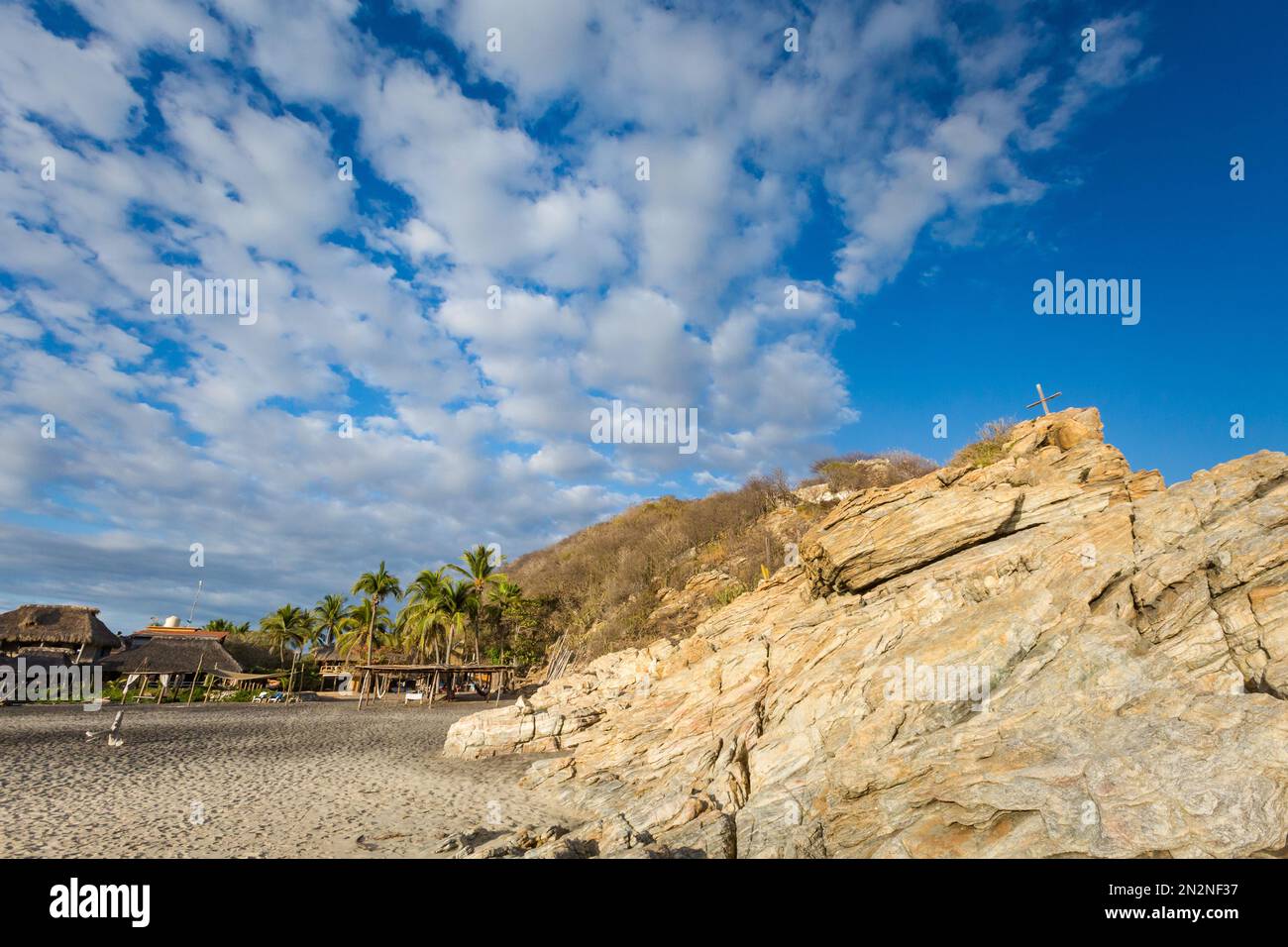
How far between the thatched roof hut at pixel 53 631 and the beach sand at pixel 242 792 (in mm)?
26617

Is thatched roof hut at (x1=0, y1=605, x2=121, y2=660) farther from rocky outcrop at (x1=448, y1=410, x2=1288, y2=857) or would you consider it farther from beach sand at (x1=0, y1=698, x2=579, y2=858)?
rocky outcrop at (x1=448, y1=410, x2=1288, y2=857)

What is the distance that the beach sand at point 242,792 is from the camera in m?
13.0

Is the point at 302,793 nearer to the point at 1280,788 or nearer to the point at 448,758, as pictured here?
the point at 448,758

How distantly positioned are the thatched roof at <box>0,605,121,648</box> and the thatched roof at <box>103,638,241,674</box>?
689 cm

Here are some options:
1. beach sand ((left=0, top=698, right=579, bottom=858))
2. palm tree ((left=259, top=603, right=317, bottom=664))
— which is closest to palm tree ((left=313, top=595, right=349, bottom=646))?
palm tree ((left=259, top=603, right=317, bottom=664))

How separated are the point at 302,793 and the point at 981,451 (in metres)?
25.4

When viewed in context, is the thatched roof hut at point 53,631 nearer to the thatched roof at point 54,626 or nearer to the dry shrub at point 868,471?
the thatched roof at point 54,626

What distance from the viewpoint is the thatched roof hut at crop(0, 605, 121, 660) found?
1895 inches

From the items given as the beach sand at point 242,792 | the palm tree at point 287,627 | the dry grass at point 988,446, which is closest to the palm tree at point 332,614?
the palm tree at point 287,627

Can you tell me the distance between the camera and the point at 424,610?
5244 centimetres

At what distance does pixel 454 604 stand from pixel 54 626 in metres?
33.7

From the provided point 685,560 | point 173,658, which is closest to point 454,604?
point 685,560
